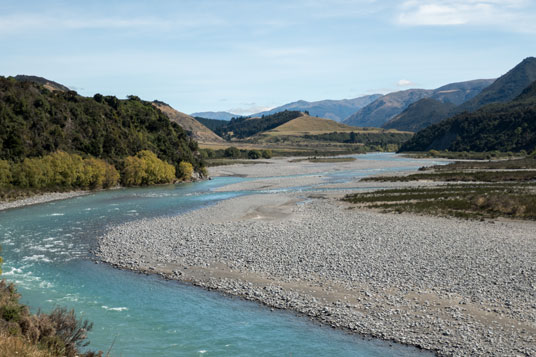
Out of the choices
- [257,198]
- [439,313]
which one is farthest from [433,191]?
[439,313]

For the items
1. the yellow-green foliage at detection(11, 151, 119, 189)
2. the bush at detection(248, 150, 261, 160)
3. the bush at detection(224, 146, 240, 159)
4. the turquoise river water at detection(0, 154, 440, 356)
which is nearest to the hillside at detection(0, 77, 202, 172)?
the yellow-green foliage at detection(11, 151, 119, 189)

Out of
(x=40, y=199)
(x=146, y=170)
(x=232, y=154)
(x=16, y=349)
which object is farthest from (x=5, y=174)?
(x=232, y=154)

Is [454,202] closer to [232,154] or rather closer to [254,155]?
[254,155]

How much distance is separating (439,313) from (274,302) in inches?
314

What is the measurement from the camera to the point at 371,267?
25828 mm

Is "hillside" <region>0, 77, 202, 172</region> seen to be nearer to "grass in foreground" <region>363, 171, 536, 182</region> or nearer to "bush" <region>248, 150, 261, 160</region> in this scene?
"grass in foreground" <region>363, 171, 536, 182</region>

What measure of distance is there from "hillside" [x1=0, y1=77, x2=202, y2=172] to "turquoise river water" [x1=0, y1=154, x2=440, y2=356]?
37.1m

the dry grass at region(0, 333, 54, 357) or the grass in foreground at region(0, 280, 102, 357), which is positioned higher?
the dry grass at region(0, 333, 54, 357)

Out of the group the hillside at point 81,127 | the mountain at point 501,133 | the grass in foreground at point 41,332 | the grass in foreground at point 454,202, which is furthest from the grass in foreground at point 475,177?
the mountain at point 501,133

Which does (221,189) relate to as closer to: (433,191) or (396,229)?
(433,191)

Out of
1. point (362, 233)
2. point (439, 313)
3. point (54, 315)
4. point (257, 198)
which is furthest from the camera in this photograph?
point (257, 198)

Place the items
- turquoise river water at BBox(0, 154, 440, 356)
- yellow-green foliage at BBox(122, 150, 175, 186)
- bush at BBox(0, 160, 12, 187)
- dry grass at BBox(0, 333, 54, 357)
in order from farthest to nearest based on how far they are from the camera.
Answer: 1. yellow-green foliage at BBox(122, 150, 175, 186)
2. bush at BBox(0, 160, 12, 187)
3. turquoise river water at BBox(0, 154, 440, 356)
4. dry grass at BBox(0, 333, 54, 357)

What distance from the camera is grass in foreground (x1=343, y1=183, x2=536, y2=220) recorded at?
1680 inches

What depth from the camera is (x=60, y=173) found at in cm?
6838
